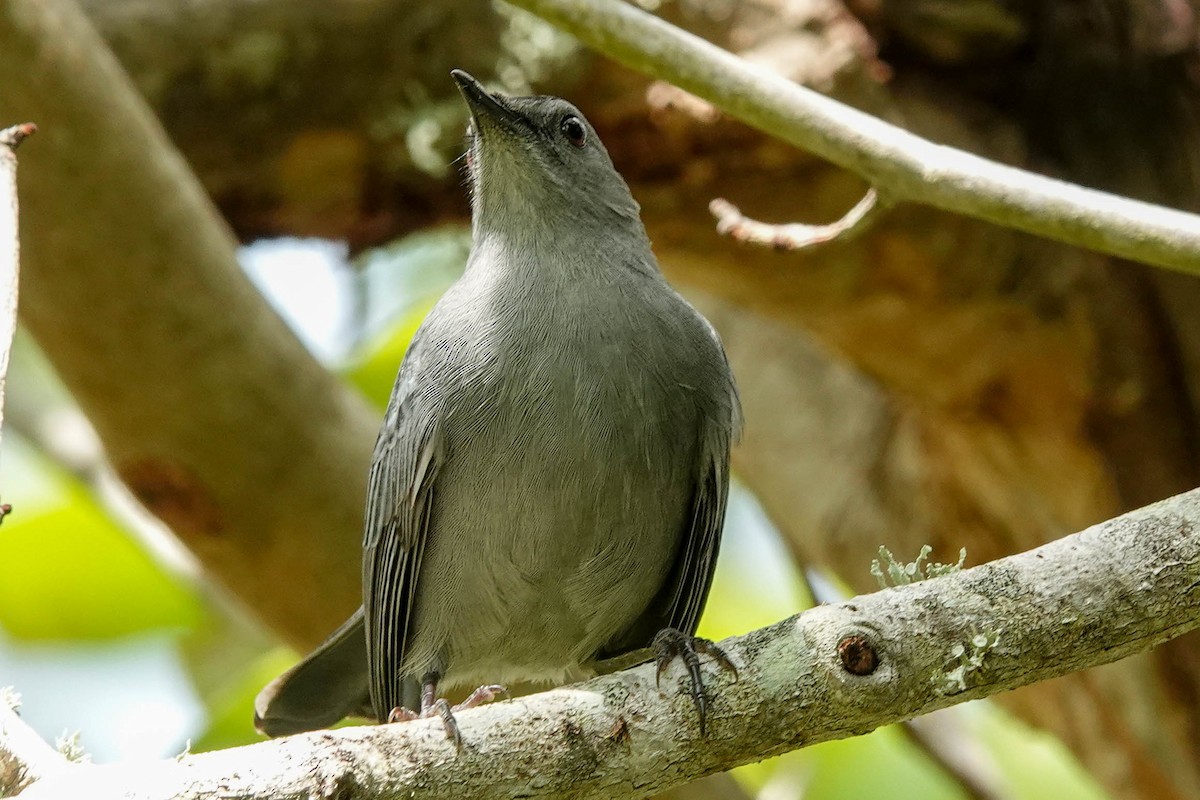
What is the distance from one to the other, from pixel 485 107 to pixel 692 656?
2.18 meters

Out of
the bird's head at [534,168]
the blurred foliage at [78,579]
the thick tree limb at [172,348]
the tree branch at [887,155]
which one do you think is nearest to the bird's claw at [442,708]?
the thick tree limb at [172,348]

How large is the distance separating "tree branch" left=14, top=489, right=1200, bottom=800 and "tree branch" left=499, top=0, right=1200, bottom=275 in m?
0.93

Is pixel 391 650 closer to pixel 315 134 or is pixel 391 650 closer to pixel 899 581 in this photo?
pixel 899 581

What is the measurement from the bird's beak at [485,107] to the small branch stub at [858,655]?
92.7 inches

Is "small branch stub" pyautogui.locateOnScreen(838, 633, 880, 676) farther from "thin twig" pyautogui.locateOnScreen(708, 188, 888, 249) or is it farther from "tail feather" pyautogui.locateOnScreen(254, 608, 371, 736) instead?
"tail feather" pyautogui.locateOnScreen(254, 608, 371, 736)

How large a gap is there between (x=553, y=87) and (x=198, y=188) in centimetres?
163

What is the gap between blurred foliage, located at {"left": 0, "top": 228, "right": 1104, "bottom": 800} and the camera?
6941mm

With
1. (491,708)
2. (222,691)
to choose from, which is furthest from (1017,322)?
(222,691)

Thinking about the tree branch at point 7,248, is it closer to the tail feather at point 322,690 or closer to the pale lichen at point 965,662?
the tail feather at point 322,690

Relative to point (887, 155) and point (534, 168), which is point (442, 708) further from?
point (534, 168)

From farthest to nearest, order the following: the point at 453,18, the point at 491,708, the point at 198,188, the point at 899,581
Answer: the point at 453,18 → the point at 198,188 → the point at 899,581 → the point at 491,708

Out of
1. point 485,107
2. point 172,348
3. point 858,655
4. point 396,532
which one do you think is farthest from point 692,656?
point 172,348

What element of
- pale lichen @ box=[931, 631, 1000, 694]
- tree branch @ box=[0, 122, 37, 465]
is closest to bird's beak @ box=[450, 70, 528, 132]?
tree branch @ box=[0, 122, 37, 465]

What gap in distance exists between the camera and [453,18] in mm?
6000
